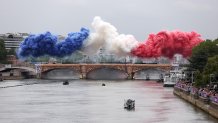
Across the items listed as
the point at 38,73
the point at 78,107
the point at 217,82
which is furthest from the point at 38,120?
the point at 38,73

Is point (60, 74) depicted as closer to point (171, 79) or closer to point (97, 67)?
point (97, 67)

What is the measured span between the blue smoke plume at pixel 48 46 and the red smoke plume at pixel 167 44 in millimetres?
12592

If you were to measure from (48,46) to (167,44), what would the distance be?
24.8m

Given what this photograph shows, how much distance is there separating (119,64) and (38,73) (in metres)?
17.7

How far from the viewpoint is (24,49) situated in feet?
449

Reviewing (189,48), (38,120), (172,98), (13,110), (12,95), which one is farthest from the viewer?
(189,48)

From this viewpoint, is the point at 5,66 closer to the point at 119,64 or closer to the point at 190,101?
the point at 119,64

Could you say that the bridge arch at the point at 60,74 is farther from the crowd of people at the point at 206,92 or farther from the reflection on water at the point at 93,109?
the crowd of people at the point at 206,92

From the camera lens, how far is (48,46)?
5344 inches

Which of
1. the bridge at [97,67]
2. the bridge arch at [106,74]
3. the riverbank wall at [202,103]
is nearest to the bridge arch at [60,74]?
the bridge at [97,67]

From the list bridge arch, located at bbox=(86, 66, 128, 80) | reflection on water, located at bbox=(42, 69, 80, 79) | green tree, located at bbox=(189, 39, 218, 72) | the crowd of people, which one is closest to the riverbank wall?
the crowd of people

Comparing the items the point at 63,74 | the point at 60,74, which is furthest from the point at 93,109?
the point at 63,74

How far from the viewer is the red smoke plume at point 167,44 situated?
129000 mm

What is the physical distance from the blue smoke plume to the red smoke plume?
1259 centimetres
